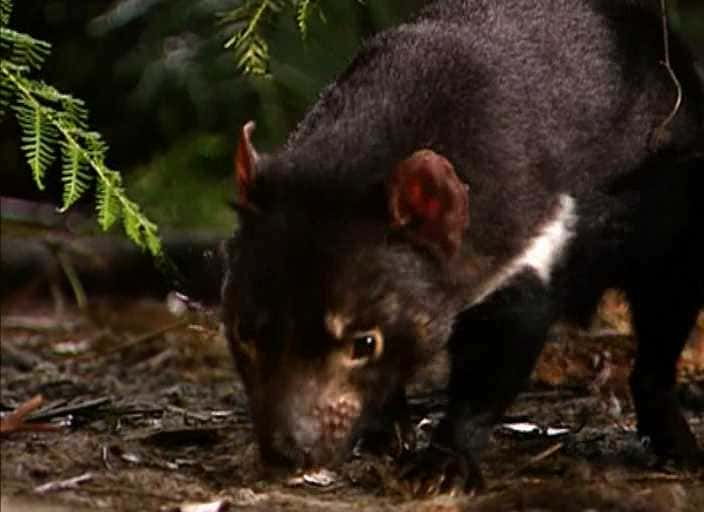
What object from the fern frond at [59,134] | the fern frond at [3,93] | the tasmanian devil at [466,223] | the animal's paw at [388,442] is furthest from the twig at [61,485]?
the fern frond at [3,93]

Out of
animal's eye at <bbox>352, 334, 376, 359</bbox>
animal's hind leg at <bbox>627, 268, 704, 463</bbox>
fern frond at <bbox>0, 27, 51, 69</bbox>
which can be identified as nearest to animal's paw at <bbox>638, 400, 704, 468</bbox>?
animal's hind leg at <bbox>627, 268, 704, 463</bbox>

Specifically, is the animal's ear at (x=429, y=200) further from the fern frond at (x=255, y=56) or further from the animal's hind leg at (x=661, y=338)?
the fern frond at (x=255, y=56)

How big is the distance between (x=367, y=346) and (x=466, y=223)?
1.17 feet

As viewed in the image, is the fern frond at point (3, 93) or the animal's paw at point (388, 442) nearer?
the fern frond at point (3, 93)

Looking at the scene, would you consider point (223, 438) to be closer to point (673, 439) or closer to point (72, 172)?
point (72, 172)

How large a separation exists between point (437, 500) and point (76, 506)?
2.42 ft

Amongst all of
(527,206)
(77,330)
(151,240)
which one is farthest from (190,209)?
(527,206)

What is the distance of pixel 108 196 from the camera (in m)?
4.96

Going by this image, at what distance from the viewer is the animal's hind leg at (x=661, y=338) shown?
17.1 feet

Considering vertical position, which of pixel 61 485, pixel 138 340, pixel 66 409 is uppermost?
pixel 61 485

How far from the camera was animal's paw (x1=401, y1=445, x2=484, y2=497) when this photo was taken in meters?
4.55

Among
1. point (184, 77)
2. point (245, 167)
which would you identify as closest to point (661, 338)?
point (245, 167)

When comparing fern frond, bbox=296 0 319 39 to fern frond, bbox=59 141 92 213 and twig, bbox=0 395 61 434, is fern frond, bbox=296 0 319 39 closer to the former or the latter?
fern frond, bbox=59 141 92 213

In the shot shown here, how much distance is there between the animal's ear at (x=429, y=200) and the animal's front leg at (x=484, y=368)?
25 cm
